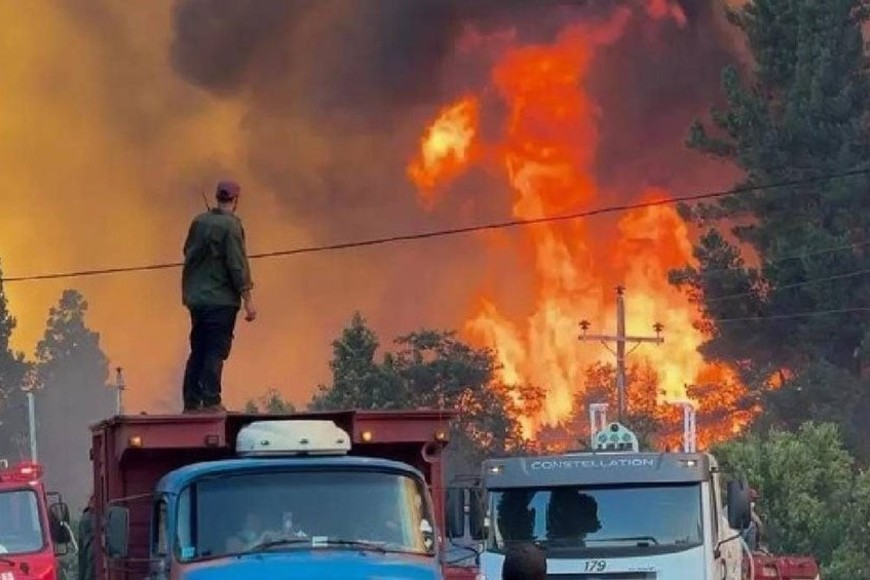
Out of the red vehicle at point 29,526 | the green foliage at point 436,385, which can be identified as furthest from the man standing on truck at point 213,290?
the green foliage at point 436,385

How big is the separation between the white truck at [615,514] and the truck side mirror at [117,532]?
5626 mm

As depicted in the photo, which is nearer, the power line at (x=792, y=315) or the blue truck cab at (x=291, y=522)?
the blue truck cab at (x=291, y=522)

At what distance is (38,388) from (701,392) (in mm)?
75698

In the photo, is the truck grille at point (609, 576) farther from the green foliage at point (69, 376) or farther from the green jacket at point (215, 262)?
the green foliage at point (69, 376)

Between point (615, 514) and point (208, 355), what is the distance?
4513 millimetres

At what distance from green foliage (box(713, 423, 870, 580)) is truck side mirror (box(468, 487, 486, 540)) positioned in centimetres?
2536

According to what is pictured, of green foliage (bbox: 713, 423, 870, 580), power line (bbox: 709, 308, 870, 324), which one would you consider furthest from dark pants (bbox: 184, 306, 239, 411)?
power line (bbox: 709, 308, 870, 324)

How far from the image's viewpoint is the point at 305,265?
283 ft

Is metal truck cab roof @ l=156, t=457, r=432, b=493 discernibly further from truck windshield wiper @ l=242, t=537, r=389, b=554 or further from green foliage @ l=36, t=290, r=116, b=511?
green foliage @ l=36, t=290, r=116, b=511

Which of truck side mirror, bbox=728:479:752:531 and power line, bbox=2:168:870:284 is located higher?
power line, bbox=2:168:870:284

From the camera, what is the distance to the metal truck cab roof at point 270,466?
46.2 feet

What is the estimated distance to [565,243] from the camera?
7569 centimetres

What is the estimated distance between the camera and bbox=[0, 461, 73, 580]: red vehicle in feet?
62.7

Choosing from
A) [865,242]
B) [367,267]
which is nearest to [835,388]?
[865,242]
